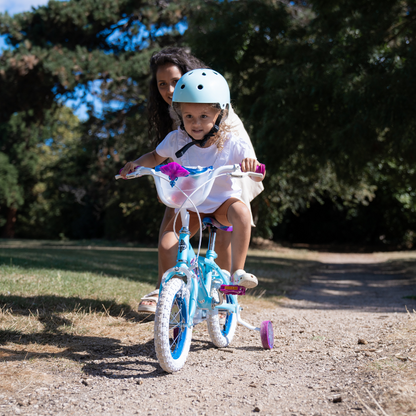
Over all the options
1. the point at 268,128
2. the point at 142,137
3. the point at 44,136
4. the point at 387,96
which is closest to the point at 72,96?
the point at 142,137

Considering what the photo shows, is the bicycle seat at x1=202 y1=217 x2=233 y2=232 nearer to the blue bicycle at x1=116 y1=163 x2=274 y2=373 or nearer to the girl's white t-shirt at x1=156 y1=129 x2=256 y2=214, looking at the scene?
the girl's white t-shirt at x1=156 y1=129 x2=256 y2=214

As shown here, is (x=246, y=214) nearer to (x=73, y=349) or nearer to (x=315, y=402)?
(x=315, y=402)

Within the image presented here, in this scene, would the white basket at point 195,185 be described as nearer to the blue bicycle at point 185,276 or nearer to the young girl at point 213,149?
the blue bicycle at point 185,276

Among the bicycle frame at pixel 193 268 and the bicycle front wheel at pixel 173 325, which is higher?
the bicycle frame at pixel 193 268

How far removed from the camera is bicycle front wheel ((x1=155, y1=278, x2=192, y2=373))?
2357mm

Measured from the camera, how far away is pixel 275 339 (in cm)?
341

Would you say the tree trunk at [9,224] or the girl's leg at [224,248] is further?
the tree trunk at [9,224]

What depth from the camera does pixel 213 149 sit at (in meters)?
3.05

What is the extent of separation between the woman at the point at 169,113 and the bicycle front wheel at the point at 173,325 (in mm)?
643

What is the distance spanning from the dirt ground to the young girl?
0.57 meters

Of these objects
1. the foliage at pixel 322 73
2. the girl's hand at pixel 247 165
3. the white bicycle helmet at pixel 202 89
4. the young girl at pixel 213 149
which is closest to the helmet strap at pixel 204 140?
the young girl at pixel 213 149

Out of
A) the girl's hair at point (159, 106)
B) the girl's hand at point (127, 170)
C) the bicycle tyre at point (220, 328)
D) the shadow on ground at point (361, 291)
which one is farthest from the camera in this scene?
the shadow on ground at point (361, 291)

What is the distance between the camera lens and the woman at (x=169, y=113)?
337 centimetres

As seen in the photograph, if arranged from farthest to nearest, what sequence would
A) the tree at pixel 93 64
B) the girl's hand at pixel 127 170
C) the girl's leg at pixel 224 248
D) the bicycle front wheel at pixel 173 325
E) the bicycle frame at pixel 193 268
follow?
the tree at pixel 93 64, the girl's leg at pixel 224 248, the girl's hand at pixel 127 170, the bicycle frame at pixel 193 268, the bicycle front wheel at pixel 173 325
